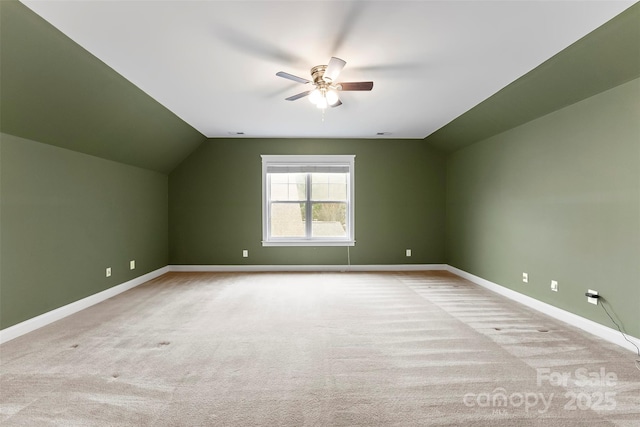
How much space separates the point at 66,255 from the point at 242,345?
7.99 ft

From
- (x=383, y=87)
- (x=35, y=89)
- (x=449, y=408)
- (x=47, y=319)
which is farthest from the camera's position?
(x=383, y=87)

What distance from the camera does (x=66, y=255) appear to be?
11.2ft

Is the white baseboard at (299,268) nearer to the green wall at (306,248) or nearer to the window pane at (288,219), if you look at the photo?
the green wall at (306,248)

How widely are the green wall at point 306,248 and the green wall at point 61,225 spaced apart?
0.94 meters

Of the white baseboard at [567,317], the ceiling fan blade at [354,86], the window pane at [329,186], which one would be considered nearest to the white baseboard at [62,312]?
the window pane at [329,186]

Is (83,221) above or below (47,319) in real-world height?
above

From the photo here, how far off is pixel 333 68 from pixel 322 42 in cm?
21

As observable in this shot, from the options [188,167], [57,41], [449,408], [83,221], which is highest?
[57,41]

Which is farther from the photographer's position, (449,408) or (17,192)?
(17,192)

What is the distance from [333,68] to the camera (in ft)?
8.16

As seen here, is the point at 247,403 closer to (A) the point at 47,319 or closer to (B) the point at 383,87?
(A) the point at 47,319

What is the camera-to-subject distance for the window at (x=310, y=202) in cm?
581

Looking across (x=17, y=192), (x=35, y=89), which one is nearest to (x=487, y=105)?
(x=35, y=89)

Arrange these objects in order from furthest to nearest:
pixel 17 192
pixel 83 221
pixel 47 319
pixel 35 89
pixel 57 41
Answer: pixel 83 221 → pixel 47 319 → pixel 17 192 → pixel 35 89 → pixel 57 41
